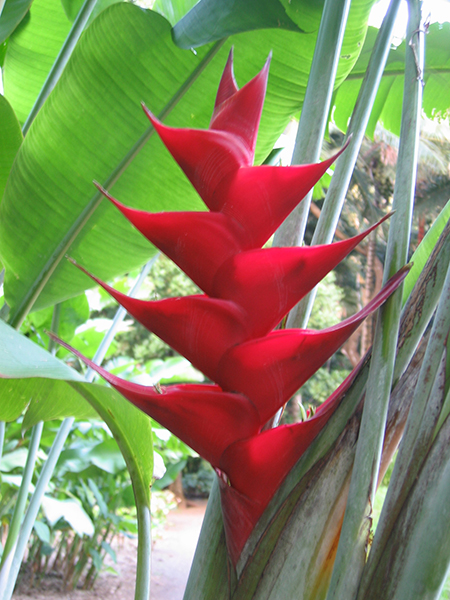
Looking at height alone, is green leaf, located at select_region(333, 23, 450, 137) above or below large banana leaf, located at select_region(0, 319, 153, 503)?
above

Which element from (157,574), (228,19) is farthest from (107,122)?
(157,574)

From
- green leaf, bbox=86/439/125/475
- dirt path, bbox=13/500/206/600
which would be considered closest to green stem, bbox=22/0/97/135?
green leaf, bbox=86/439/125/475

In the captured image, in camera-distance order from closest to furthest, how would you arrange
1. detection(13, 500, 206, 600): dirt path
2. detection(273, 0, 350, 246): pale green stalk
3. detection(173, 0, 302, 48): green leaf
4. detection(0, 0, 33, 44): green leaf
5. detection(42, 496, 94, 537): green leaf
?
detection(273, 0, 350, 246): pale green stalk, detection(173, 0, 302, 48): green leaf, detection(0, 0, 33, 44): green leaf, detection(42, 496, 94, 537): green leaf, detection(13, 500, 206, 600): dirt path

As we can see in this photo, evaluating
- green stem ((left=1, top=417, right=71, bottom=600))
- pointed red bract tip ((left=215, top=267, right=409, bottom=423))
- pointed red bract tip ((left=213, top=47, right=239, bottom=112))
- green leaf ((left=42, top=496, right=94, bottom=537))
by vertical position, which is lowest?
green leaf ((left=42, top=496, right=94, bottom=537))

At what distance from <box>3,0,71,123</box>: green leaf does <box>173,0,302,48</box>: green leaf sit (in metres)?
0.48

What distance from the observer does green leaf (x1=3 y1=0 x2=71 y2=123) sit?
33.6 inches

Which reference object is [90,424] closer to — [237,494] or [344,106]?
[344,106]

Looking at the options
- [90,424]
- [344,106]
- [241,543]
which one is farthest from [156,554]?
[241,543]

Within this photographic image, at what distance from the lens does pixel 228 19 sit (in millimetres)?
462

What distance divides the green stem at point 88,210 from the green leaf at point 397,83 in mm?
414

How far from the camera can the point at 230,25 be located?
18.4 inches

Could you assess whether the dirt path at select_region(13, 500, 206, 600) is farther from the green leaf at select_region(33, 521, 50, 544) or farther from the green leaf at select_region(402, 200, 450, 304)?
the green leaf at select_region(402, 200, 450, 304)

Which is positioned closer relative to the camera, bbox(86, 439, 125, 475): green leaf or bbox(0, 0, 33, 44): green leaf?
bbox(0, 0, 33, 44): green leaf

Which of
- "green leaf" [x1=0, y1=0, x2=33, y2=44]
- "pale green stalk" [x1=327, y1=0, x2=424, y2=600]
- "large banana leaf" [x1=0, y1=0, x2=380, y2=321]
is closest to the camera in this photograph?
"pale green stalk" [x1=327, y1=0, x2=424, y2=600]
